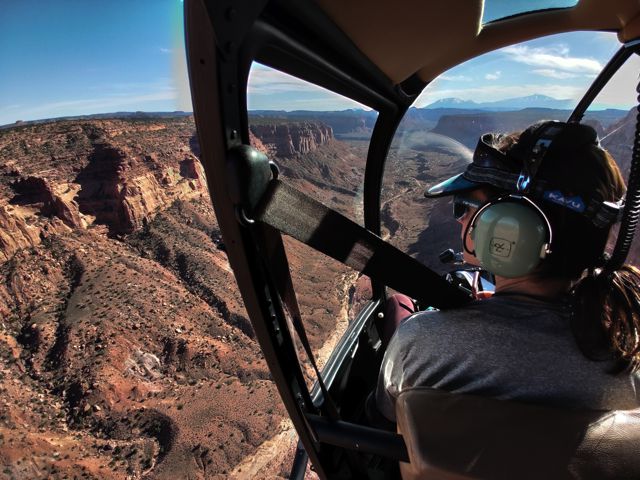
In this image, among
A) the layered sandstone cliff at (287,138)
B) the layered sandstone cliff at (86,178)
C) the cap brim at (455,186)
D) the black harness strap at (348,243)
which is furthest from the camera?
the layered sandstone cliff at (86,178)

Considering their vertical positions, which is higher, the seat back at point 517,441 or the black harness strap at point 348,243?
the black harness strap at point 348,243

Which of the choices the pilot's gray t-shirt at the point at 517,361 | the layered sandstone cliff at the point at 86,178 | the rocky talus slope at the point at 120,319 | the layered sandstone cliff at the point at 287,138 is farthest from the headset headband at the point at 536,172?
the layered sandstone cliff at the point at 86,178

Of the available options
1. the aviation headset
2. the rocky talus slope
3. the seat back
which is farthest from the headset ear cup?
the rocky talus slope

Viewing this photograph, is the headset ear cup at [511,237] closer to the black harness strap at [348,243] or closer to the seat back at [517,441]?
the black harness strap at [348,243]

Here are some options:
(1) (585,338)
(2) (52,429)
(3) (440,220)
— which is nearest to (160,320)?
(2) (52,429)

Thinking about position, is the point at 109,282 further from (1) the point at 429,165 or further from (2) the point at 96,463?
(1) the point at 429,165

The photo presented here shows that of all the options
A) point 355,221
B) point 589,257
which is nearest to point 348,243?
point 355,221
